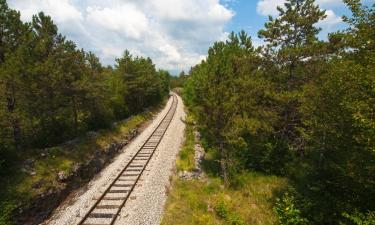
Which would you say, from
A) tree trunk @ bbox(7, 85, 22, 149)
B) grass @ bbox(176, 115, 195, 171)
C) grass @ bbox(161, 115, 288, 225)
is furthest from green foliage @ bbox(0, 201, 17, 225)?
grass @ bbox(176, 115, 195, 171)

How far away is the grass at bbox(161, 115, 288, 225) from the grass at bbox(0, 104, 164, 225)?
23.9ft

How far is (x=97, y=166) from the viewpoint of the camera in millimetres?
19609

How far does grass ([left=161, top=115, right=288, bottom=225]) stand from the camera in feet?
40.8

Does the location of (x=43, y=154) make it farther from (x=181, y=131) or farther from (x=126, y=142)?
(x=181, y=131)

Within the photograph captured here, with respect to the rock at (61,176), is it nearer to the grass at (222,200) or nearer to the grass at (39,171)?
the grass at (39,171)

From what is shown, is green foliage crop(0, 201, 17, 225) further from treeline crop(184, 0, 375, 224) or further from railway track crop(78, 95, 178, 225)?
treeline crop(184, 0, 375, 224)

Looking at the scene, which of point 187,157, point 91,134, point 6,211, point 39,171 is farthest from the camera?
point 91,134

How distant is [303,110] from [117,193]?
11.3m

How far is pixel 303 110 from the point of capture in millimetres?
13148

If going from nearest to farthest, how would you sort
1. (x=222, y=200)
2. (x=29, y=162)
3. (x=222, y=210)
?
(x=222, y=210) → (x=222, y=200) → (x=29, y=162)

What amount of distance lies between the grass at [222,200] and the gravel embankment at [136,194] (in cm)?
69

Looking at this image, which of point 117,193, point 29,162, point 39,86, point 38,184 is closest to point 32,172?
point 29,162

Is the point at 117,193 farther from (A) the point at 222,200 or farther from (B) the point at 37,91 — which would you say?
(B) the point at 37,91

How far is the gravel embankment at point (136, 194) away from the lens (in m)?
12.2
